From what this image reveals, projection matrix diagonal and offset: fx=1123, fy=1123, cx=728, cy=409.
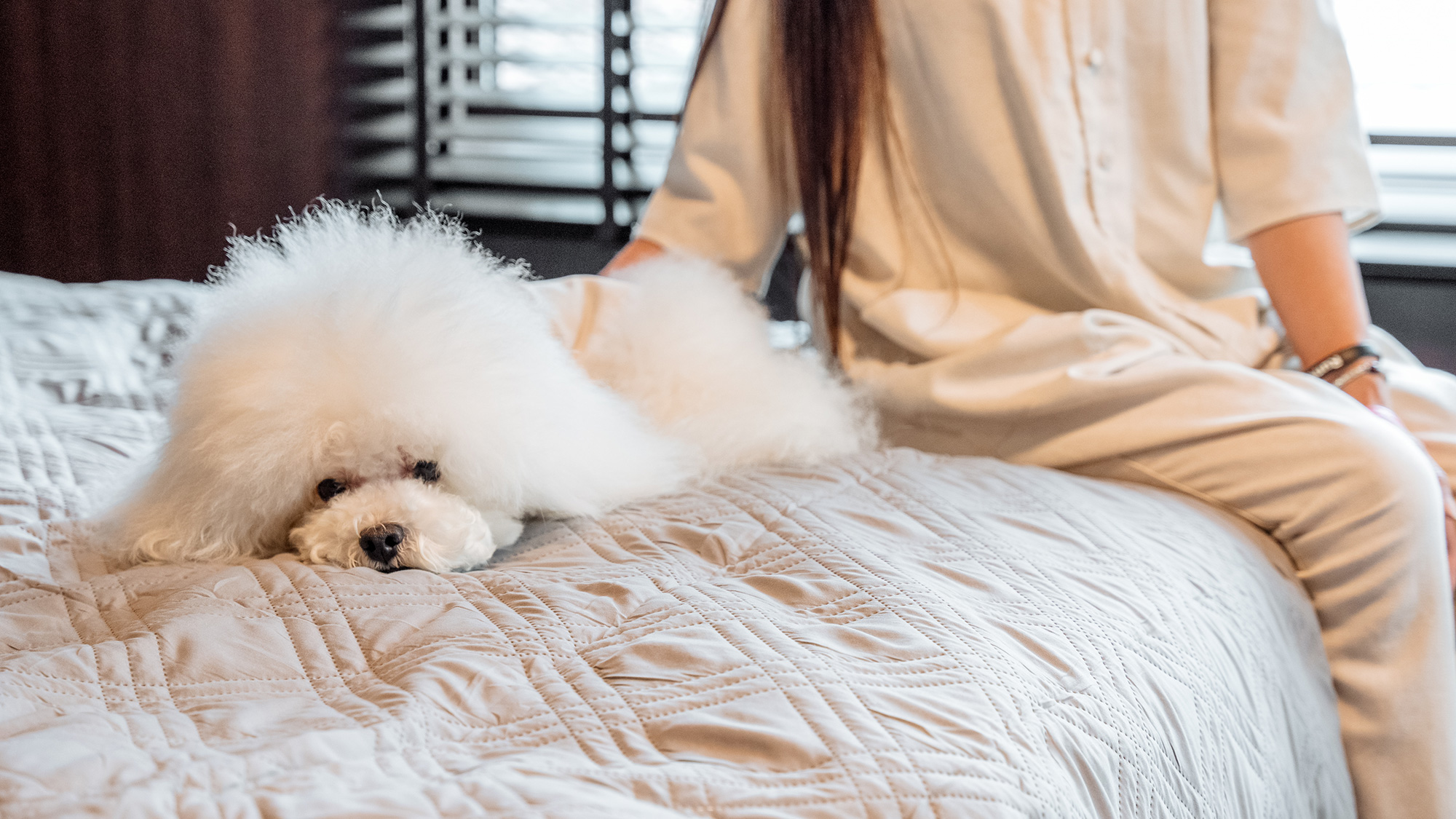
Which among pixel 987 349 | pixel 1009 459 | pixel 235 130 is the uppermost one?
pixel 235 130

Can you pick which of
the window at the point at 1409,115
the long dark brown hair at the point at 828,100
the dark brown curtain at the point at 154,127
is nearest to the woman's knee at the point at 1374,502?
the long dark brown hair at the point at 828,100

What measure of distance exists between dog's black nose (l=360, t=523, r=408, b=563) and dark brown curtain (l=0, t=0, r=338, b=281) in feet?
6.27

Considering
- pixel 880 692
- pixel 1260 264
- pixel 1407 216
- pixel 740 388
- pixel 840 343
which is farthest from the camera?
pixel 1407 216

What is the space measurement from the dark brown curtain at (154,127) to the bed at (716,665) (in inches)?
64.3

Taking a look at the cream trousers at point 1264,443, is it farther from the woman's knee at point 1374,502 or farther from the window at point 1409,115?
the window at point 1409,115

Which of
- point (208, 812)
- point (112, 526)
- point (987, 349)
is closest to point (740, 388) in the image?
point (987, 349)

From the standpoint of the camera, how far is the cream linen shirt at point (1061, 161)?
1088 millimetres

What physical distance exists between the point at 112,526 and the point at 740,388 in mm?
508

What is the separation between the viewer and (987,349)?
1.09 m

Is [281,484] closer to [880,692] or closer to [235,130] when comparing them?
[880,692]

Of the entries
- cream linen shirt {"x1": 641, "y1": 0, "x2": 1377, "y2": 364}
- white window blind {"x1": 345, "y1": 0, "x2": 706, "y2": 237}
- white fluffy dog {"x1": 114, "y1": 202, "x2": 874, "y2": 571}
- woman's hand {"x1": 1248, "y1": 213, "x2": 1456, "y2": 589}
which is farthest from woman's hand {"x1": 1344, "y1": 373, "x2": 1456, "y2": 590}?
white window blind {"x1": 345, "y1": 0, "x2": 706, "y2": 237}

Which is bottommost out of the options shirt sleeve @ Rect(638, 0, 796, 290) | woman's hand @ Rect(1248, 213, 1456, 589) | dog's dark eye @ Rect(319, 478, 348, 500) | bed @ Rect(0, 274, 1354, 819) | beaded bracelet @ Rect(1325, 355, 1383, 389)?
bed @ Rect(0, 274, 1354, 819)

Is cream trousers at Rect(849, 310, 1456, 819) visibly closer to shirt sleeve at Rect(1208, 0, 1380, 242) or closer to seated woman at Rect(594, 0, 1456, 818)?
seated woman at Rect(594, 0, 1456, 818)

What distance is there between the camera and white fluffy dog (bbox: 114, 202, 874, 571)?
0.76 metres
